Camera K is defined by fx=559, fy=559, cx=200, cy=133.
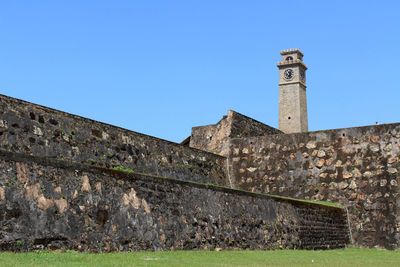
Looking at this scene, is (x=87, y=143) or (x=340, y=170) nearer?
(x=87, y=143)

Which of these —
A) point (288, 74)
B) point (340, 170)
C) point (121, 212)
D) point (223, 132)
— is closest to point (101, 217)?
point (121, 212)

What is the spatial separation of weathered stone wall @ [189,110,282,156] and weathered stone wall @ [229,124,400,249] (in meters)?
0.32

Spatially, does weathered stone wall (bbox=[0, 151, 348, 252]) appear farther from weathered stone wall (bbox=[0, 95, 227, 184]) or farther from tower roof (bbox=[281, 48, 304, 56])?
tower roof (bbox=[281, 48, 304, 56])

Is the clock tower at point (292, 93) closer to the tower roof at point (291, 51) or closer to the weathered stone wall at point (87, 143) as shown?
the tower roof at point (291, 51)

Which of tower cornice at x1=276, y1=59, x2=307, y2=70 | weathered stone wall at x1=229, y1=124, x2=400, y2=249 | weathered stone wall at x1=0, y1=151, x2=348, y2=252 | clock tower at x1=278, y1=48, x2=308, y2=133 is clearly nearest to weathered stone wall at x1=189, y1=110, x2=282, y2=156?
weathered stone wall at x1=229, y1=124, x2=400, y2=249

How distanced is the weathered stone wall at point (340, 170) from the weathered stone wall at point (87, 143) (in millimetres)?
2151

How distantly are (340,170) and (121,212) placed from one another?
8.67 meters

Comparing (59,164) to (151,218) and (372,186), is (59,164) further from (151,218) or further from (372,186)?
(372,186)

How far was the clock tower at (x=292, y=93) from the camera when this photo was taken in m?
64.1

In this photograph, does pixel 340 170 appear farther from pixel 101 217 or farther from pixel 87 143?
pixel 101 217

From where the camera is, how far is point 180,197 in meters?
9.67

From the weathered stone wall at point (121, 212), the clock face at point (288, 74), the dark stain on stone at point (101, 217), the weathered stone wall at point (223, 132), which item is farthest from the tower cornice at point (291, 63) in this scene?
the dark stain on stone at point (101, 217)

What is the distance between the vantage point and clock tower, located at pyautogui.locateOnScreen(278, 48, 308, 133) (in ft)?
210

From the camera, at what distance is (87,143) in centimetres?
1121
